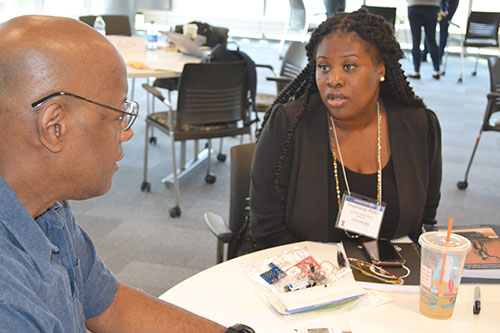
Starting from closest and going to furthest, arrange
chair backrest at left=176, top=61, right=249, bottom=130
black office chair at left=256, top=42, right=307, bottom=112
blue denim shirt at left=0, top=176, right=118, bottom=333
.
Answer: blue denim shirt at left=0, top=176, right=118, bottom=333 → chair backrest at left=176, top=61, right=249, bottom=130 → black office chair at left=256, top=42, right=307, bottom=112

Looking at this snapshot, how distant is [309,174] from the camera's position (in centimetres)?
195

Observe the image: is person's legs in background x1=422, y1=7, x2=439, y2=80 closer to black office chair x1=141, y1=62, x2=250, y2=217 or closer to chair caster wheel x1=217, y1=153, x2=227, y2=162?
chair caster wheel x1=217, y1=153, x2=227, y2=162

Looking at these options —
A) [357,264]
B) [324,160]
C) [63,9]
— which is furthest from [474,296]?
[63,9]

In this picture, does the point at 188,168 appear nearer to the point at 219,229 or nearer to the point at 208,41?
the point at 208,41

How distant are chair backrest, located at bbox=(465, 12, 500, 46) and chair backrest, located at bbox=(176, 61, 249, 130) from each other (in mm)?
5953

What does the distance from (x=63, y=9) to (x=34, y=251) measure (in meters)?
10.2

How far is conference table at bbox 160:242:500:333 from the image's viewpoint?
1303 mm

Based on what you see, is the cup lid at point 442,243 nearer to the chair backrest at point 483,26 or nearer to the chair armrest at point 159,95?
the chair armrest at point 159,95

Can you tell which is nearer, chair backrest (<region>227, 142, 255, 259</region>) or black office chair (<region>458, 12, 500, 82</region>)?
chair backrest (<region>227, 142, 255, 259</region>)

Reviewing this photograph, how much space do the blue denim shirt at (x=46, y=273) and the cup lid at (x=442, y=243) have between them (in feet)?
2.38

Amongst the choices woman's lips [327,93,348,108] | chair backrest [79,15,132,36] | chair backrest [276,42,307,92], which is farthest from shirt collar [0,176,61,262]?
chair backrest [79,15,132,36]

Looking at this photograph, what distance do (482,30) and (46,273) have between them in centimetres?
886

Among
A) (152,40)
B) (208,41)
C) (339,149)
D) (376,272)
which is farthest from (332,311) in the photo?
(208,41)

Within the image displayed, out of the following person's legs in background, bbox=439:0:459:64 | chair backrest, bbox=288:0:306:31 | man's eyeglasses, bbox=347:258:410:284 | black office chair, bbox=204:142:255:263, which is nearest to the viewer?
man's eyeglasses, bbox=347:258:410:284
